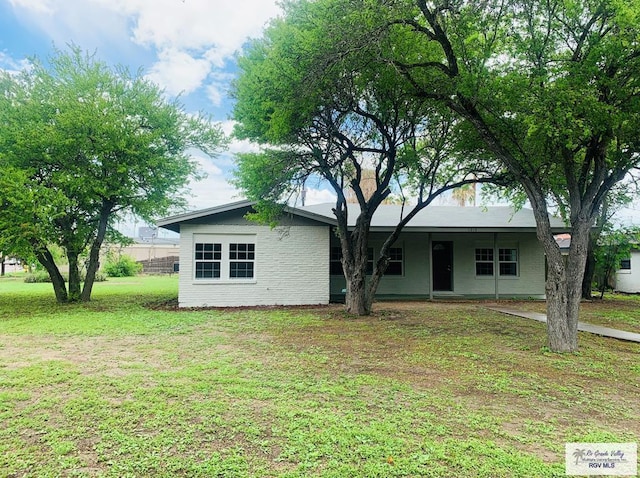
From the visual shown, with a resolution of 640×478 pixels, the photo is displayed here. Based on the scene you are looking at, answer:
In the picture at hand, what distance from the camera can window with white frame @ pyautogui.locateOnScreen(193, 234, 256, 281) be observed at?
12734 mm

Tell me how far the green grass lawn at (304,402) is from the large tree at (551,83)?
1939 millimetres

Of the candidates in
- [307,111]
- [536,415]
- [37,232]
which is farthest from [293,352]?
[37,232]

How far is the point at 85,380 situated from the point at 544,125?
23.7 ft

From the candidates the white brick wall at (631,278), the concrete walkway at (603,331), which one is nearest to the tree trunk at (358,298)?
the concrete walkway at (603,331)

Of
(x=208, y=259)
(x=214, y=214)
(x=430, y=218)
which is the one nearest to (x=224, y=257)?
(x=208, y=259)

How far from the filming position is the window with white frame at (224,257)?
1273 cm

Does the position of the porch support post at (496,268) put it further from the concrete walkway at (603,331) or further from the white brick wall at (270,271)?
the white brick wall at (270,271)

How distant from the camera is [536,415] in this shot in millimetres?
3973

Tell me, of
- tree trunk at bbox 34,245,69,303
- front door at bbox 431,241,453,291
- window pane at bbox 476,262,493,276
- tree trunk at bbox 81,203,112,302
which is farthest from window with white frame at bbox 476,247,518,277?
tree trunk at bbox 34,245,69,303

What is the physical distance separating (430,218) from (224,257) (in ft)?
27.1

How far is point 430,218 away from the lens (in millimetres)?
15852

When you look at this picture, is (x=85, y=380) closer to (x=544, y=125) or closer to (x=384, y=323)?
(x=384, y=323)

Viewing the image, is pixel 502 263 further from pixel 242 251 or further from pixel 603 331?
pixel 242 251

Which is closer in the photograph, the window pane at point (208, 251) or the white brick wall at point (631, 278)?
the window pane at point (208, 251)
